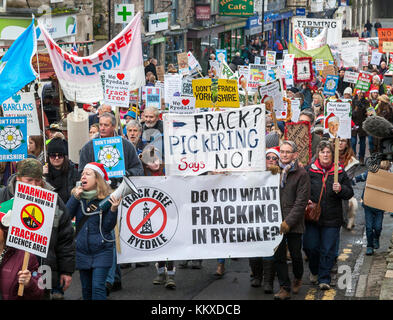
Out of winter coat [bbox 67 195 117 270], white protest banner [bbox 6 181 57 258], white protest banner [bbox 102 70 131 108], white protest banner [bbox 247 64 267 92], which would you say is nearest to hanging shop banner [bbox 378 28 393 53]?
white protest banner [bbox 247 64 267 92]

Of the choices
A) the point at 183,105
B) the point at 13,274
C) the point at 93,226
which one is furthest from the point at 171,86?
the point at 13,274

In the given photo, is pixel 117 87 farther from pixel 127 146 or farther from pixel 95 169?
pixel 95 169

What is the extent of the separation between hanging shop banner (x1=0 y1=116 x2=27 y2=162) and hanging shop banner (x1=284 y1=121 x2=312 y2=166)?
137 inches

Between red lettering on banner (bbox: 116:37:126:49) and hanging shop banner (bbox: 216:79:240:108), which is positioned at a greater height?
red lettering on banner (bbox: 116:37:126:49)

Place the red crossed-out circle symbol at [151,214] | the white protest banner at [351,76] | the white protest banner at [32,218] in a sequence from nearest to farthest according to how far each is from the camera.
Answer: the white protest banner at [32,218], the red crossed-out circle symbol at [151,214], the white protest banner at [351,76]

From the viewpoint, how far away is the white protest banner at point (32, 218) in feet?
21.2

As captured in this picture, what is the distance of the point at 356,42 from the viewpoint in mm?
30875

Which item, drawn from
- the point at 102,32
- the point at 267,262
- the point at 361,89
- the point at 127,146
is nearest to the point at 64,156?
the point at 127,146

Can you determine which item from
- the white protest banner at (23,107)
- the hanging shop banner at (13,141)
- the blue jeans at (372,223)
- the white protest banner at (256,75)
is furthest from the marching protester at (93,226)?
the white protest banner at (256,75)

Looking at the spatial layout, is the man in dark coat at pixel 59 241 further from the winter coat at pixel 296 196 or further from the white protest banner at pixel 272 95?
the white protest banner at pixel 272 95

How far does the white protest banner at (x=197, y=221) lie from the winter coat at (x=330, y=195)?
666mm

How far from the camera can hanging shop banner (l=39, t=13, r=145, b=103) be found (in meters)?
12.3

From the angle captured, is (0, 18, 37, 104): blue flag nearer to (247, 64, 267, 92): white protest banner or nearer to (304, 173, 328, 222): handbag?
(304, 173, 328, 222): handbag

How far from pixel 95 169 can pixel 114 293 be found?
2.22m
